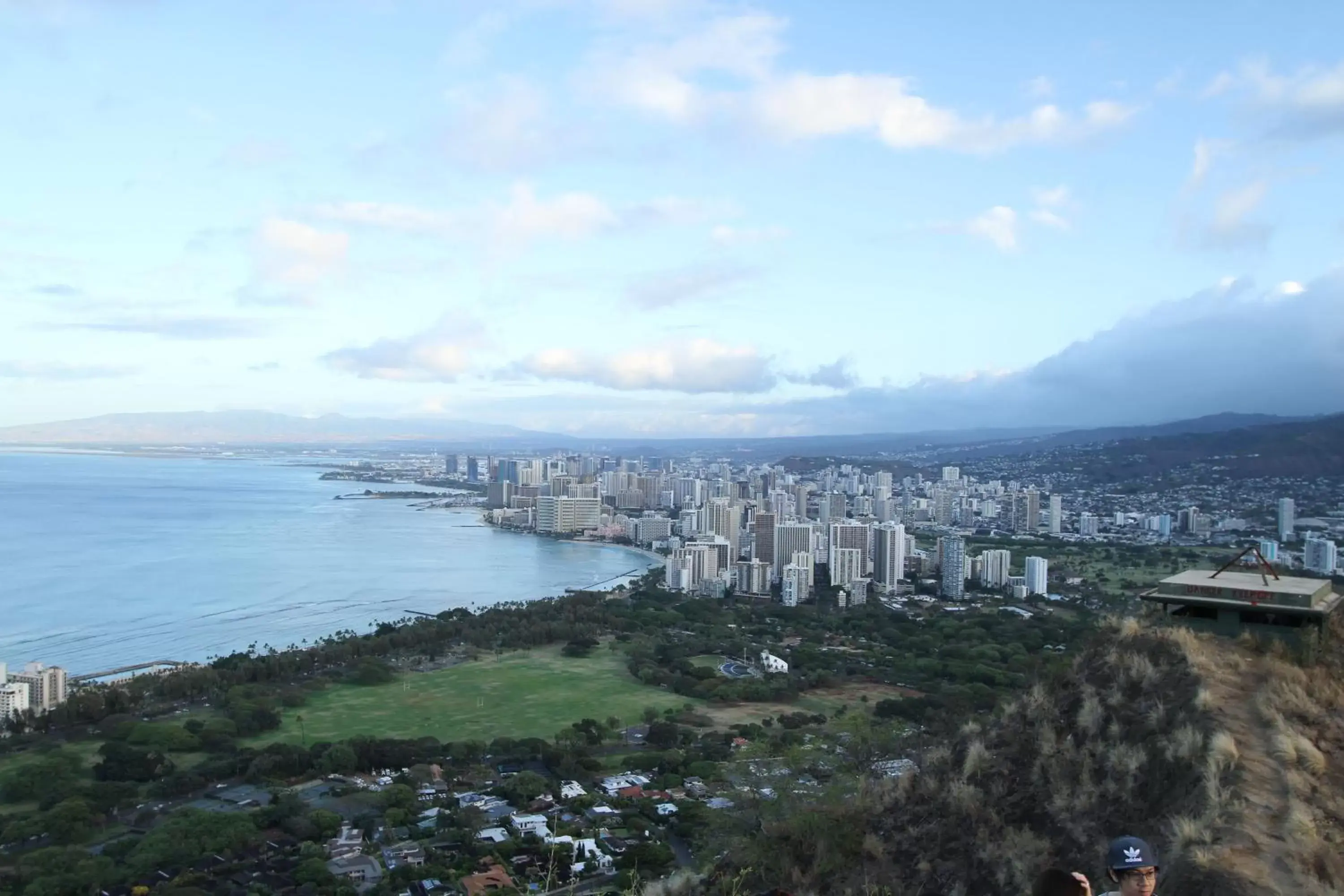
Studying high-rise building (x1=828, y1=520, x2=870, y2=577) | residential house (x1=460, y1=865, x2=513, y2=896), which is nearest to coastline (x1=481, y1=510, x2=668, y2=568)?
high-rise building (x1=828, y1=520, x2=870, y2=577)

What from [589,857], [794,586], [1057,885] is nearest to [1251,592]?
[1057,885]

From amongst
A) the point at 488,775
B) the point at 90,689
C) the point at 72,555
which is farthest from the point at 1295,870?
the point at 72,555

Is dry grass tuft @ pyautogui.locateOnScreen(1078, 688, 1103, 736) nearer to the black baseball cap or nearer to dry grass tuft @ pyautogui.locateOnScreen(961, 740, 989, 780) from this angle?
dry grass tuft @ pyautogui.locateOnScreen(961, 740, 989, 780)

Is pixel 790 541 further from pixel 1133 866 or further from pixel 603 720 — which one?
pixel 1133 866

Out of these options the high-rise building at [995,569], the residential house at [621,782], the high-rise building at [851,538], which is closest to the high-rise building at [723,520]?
the high-rise building at [851,538]

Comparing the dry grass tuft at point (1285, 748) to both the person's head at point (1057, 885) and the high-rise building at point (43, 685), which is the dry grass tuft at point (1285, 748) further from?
the high-rise building at point (43, 685)

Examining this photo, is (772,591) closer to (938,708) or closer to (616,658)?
(616,658)
